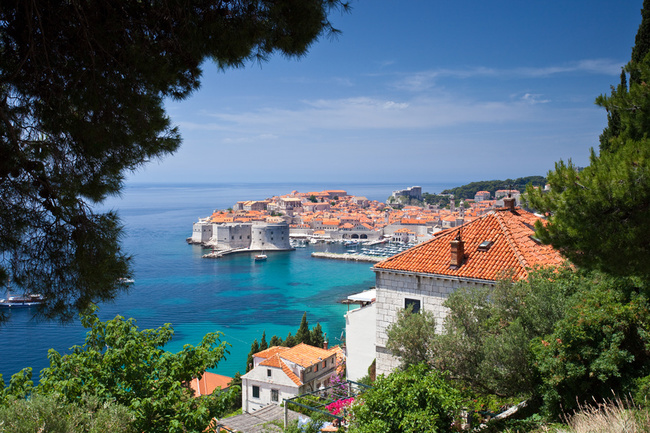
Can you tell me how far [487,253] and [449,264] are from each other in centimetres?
66

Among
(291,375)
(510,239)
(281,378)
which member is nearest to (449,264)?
(510,239)

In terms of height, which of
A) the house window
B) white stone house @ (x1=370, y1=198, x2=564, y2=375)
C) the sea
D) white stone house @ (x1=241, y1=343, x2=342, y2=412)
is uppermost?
white stone house @ (x1=370, y1=198, x2=564, y2=375)

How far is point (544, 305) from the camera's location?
5090 mm

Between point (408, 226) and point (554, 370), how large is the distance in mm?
68104

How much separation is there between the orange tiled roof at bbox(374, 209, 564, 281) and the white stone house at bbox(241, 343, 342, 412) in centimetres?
761

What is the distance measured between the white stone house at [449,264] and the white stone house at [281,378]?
6663 millimetres

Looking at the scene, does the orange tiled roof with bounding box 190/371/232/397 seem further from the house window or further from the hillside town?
the hillside town

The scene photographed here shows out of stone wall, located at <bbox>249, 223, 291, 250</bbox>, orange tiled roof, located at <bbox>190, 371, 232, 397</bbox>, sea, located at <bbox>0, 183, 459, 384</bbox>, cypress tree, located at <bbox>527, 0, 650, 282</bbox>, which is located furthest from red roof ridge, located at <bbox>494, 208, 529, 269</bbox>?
stone wall, located at <bbox>249, 223, 291, 250</bbox>

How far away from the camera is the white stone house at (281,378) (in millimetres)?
14234

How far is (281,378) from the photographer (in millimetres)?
14305

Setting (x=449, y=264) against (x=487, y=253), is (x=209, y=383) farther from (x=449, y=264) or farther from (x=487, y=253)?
(x=487, y=253)

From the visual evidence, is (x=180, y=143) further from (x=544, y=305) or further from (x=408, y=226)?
(x=408, y=226)

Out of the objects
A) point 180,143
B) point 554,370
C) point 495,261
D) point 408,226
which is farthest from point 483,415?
point 408,226

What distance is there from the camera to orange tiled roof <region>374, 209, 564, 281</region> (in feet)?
23.9
